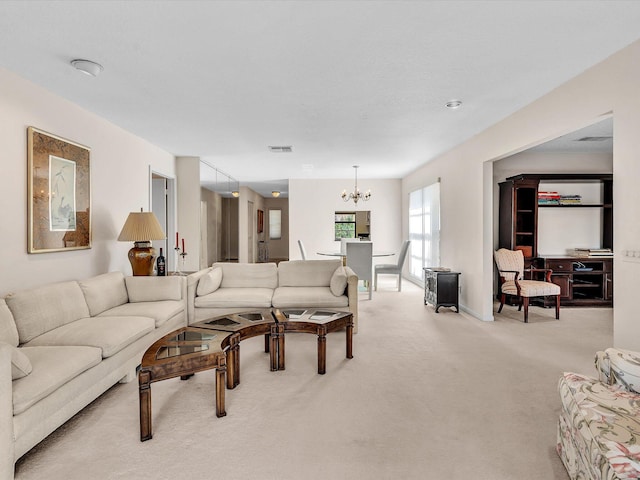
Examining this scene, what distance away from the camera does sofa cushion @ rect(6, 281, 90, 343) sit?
2.63 m

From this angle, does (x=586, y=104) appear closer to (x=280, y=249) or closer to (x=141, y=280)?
(x=141, y=280)

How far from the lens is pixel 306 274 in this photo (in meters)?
5.01

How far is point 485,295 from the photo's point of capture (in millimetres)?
4969

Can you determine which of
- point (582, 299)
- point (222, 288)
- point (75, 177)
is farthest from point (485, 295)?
point (75, 177)

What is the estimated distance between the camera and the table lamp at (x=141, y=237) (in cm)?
422

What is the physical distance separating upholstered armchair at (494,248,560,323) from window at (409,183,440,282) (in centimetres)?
135

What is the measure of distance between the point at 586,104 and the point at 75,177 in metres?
4.56

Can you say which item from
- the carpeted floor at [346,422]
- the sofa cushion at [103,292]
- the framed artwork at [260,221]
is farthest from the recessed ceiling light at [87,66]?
the framed artwork at [260,221]

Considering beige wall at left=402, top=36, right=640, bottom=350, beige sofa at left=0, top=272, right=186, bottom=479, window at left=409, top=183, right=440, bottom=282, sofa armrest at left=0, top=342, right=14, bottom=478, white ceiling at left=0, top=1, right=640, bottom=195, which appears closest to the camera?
sofa armrest at left=0, top=342, right=14, bottom=478

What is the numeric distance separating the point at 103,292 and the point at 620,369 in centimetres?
393

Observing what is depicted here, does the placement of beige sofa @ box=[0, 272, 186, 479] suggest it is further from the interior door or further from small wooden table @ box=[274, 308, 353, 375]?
the interior door

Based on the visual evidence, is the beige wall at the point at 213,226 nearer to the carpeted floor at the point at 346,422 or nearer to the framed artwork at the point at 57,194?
the framed artwork at the point at 57,194

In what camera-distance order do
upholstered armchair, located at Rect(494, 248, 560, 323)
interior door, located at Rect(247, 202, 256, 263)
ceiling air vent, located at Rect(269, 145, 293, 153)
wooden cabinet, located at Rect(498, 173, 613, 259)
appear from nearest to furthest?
1. upholstered armchair, located at Rect(494, 248, 560, 323)
2. ceiling air vent, located at Rect(269, 145, 293, 153)
3. wooden cabinet, located at Rect(498, 173, 613, 259)
4. interior door, located at Rect(247, 202, 256, 263)

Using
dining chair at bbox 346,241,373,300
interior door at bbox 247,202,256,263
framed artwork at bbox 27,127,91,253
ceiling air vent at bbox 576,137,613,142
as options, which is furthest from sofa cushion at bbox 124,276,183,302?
interior door at bbox 247,202,256,263
